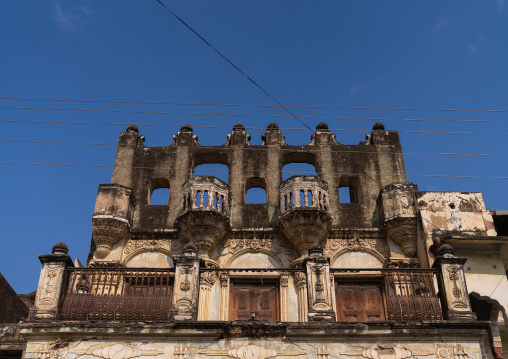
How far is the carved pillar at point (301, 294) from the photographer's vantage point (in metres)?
15.2

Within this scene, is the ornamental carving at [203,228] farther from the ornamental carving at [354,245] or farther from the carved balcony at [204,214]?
the ornamental carving at [354,245]

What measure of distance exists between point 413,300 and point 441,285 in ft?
2.59

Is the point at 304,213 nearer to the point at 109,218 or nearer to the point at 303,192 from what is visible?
the point at 303,192

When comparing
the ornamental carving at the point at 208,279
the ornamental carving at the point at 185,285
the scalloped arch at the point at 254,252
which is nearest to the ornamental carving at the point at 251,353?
the ornamental carving at the point at 185,285

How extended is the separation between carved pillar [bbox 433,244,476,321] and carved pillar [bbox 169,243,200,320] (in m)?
5.52

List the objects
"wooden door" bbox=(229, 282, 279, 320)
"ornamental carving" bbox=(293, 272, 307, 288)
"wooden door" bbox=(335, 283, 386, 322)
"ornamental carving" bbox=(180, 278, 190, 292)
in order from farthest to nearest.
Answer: "ornamental carving" bbox=(293, 272, 307, 288), "wooden door" bbox=(229, 282, 279, 320), "wooden door" bbox=(335, 283, 386, 322), "ornamental carving" bbox=(180, 278, 190, 292)

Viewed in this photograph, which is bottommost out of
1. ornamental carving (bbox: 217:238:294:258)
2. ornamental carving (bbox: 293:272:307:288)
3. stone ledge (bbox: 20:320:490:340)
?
stone ledge (bbox: 20:320:490:340)

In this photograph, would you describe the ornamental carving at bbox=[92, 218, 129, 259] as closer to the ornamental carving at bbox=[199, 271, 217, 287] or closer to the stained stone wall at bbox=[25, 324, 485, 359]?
the ornamental carving at bbox=[199, 271, 217, 287]

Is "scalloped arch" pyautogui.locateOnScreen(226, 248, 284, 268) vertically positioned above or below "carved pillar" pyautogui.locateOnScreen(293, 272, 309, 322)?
above

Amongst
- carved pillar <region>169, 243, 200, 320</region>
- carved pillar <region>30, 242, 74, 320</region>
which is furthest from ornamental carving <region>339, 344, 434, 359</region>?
carved pillar <region>30, 242, 74, 320</region>

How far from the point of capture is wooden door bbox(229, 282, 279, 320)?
15406 mm

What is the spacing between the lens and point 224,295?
1567cm

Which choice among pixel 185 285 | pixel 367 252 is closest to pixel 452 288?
pixel 367 252

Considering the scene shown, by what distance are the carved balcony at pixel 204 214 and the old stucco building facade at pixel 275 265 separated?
39mm
